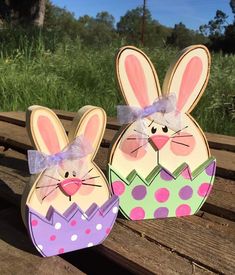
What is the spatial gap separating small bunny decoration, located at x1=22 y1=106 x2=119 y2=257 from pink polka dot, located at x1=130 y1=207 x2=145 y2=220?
0.12 metres

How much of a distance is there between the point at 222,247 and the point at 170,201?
0.88ft

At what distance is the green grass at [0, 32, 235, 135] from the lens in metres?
3.79

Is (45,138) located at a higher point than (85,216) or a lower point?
higher

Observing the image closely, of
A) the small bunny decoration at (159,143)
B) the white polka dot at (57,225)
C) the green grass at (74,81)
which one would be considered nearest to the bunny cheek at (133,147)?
the small bunny decoration at (159,143)

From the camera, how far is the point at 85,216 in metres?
1.40

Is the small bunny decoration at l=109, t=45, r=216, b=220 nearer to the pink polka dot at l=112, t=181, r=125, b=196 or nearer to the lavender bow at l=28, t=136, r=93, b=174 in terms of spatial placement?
the pink polka dot at l=112, t=181, r=125, b=196

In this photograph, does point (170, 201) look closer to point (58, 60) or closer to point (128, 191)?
point (128, 191)

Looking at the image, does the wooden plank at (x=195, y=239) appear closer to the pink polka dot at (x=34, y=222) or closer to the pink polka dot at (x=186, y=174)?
the pink polka dot at (x=186, y=174)

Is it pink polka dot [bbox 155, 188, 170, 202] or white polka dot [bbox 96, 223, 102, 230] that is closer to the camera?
white polka dot [bbox 96, 223, 102, 230]

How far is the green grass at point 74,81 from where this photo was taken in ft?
12.4

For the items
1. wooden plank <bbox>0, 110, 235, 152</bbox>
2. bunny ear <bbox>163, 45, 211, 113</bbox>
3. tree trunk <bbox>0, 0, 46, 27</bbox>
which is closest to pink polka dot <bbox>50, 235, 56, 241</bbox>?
bunny ear <bbox>163, 45, 211, 113</bbox>

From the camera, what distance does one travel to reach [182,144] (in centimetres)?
160

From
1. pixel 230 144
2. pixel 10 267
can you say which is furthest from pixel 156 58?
pixel 10 267

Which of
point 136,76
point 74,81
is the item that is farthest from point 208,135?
point 74,81
